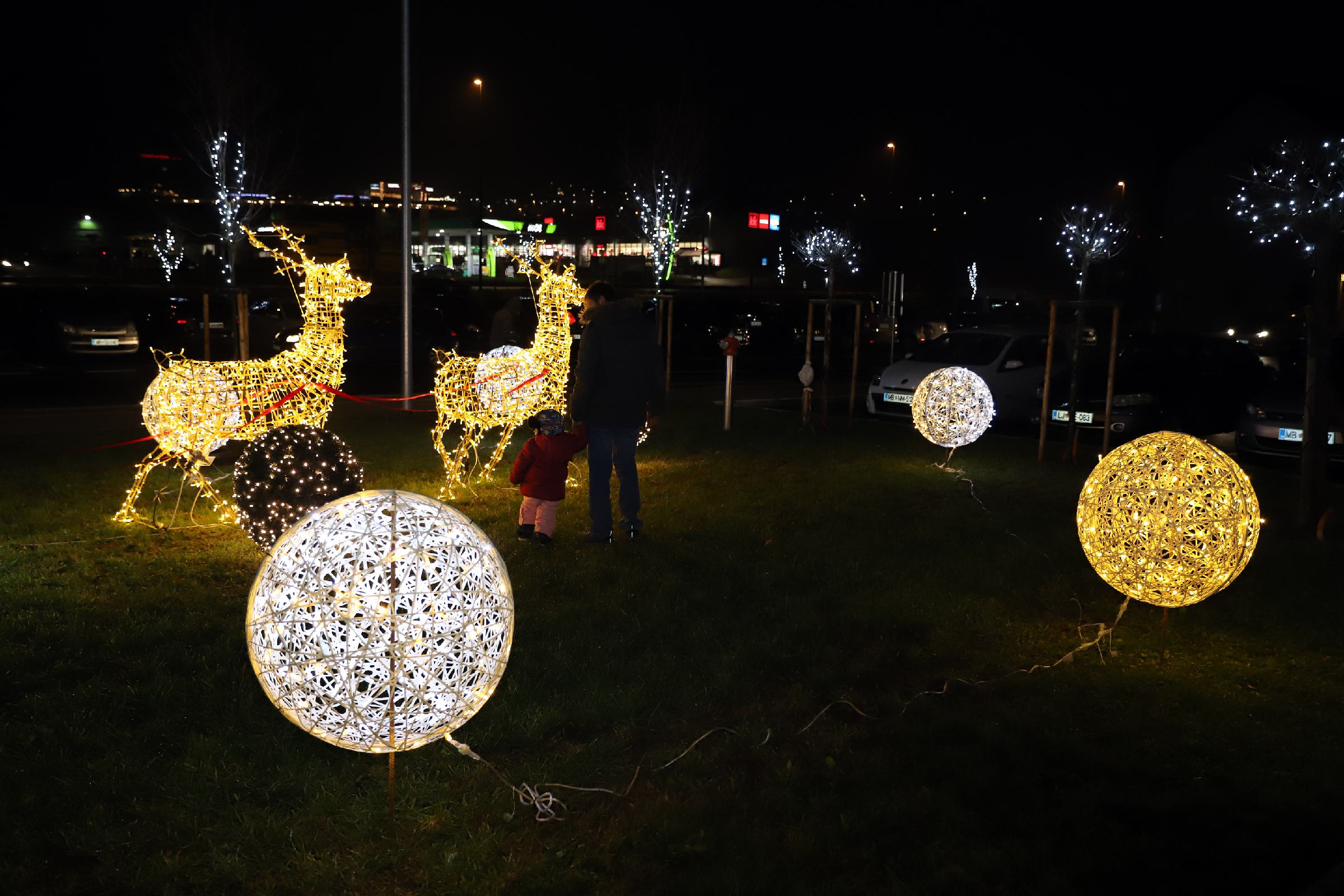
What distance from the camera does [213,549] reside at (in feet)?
23.7

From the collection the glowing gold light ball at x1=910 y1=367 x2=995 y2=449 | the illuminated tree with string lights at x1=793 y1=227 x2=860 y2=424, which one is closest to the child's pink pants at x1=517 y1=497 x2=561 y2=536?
the glowing gold light ball at x1=910 y1=367 x2=995 y2=449

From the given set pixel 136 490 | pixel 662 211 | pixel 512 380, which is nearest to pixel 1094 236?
pixel 662 211

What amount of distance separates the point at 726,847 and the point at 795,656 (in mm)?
1885

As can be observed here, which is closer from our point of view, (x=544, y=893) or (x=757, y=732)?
(x=544, y=893)

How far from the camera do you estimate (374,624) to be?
363cm

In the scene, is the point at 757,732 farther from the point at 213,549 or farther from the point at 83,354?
the point at 83,354

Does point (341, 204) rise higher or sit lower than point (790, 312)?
higher

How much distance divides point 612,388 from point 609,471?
2.08 ft

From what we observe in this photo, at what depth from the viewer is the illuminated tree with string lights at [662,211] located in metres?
44.7

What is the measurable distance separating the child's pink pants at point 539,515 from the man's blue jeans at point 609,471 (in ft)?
0.96

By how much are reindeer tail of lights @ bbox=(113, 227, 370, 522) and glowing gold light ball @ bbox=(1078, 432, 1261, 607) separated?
5.68 metres

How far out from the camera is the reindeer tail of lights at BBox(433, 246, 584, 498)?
8766 millimetres

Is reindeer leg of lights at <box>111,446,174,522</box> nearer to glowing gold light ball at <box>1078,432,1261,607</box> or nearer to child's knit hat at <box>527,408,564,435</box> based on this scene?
child's knit hat at <box>527,408,564,435</box>

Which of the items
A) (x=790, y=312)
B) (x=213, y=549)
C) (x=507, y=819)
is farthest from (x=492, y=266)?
(x=507, y=819)
